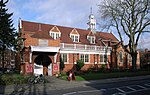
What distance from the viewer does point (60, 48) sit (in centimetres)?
4209

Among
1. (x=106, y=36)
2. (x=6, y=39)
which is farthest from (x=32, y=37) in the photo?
(x=106, y=36)

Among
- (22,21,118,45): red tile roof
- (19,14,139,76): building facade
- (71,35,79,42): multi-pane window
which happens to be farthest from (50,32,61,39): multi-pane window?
(71,35,79,42): multi-pane window

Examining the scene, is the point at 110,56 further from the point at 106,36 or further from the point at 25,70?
the point at 25,70

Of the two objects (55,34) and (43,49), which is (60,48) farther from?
(43,49)

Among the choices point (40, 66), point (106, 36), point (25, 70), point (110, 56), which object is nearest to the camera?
point (25, 70)

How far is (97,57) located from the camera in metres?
48.7

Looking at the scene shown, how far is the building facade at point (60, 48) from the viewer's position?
3647cm

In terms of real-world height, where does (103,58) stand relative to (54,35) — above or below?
below

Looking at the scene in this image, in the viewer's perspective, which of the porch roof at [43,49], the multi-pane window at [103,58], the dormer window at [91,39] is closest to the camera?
the porch roof at [43,49]

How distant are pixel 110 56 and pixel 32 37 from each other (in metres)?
21.7

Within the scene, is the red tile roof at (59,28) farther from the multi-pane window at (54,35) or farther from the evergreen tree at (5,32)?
the evergreen tree at (5,32)

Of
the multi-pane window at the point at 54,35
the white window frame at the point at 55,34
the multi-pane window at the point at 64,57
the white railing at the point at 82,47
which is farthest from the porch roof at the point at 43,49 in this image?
the white window frame at the point at 55,34

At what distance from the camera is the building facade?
120ft

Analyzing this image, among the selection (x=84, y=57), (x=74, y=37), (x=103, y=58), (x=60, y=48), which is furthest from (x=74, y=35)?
(x=60, y=48)
